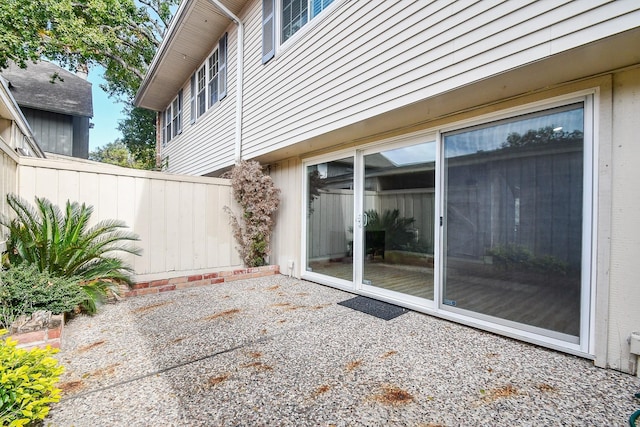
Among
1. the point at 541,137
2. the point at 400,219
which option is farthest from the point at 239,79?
the point at 541,137

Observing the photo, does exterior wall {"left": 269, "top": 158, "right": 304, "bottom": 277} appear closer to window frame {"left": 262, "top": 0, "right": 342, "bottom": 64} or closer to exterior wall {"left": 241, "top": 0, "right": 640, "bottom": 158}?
exterior wall {"left": 241, "top": 0, "right": 640, "bottom": 158}

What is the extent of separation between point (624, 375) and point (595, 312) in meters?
0.45

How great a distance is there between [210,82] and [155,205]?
13.6ft

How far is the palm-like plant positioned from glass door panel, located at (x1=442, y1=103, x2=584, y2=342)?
429cm

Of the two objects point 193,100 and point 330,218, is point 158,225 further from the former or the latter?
point 193,100

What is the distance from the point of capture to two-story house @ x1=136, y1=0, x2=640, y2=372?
2205 millimetres

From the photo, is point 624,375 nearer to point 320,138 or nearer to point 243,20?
point 320,138

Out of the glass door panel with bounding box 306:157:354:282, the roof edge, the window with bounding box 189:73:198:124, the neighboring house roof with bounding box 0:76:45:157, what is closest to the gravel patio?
the glass door panel with bounding box 306:157:354:282

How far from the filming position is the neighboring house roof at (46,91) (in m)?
11.9

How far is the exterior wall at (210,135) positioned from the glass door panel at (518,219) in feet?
15.5

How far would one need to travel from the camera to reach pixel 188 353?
2490mm

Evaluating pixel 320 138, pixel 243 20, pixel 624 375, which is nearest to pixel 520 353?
pixel 624 375

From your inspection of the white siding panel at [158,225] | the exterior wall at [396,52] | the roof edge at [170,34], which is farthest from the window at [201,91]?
the white siding panel at [158,225]

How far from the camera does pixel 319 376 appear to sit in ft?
7.02
